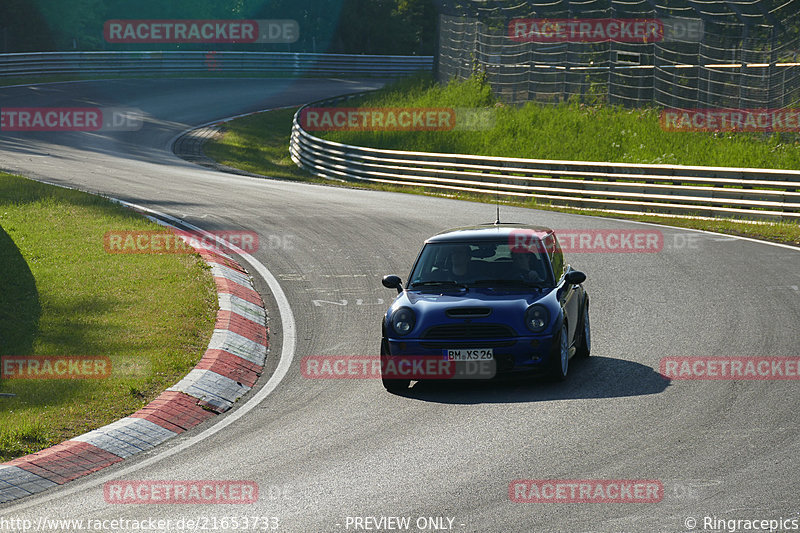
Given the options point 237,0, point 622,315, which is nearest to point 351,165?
point 622,315

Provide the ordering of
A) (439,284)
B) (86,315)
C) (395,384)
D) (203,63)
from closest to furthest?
(395,384) → (439,284) → (86,315) → (203,63)

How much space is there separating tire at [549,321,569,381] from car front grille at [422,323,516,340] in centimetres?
42

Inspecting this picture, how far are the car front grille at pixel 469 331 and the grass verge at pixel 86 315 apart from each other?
2.73m

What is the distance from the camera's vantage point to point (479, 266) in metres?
10.7

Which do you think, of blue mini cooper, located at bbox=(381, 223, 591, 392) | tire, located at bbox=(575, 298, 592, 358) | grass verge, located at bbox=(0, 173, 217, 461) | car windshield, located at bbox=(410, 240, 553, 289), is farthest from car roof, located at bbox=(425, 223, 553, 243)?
grass verge, located at bbox=(0, 173, 217, 461)

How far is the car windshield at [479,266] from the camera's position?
414 inches

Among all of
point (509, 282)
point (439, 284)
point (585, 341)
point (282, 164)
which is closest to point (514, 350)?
point (509, 282)

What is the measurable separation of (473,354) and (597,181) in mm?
14936

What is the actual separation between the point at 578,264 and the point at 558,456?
886cm

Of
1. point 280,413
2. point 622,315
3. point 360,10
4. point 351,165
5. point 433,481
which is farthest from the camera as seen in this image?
point 360,10

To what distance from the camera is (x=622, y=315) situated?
1282 cm

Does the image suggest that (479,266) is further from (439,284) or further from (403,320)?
(403,320)

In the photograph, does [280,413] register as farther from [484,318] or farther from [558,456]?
[558,456]

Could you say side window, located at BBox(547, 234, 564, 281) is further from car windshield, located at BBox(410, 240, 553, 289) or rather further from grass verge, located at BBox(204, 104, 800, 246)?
grass verge, located at BBox(204, 104, 800, 246)
